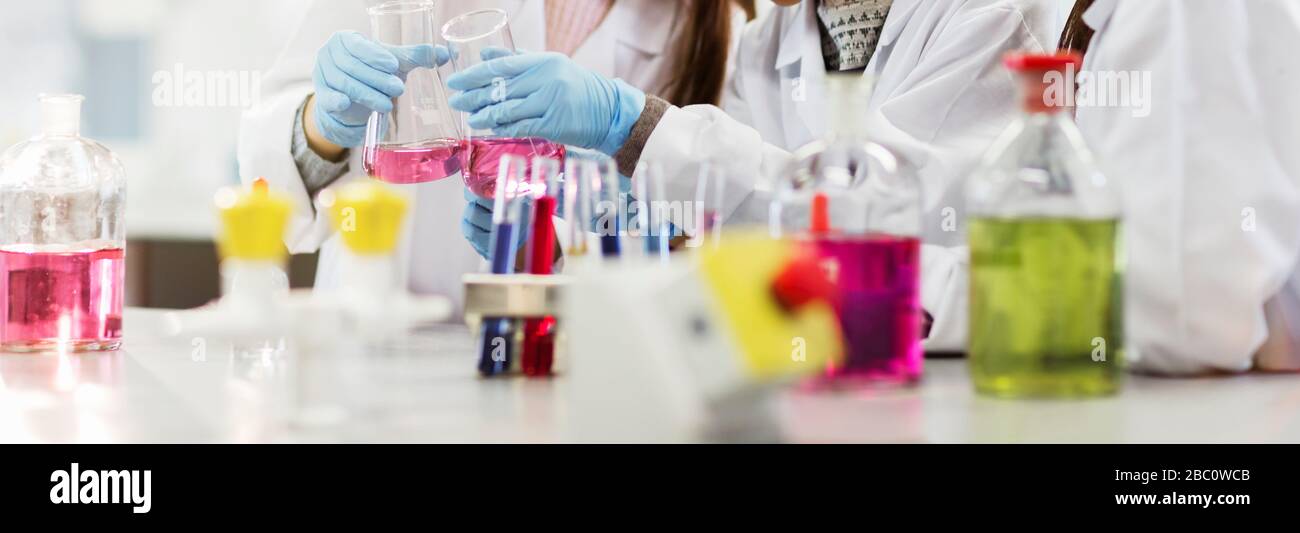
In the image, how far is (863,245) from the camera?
934 millimetres

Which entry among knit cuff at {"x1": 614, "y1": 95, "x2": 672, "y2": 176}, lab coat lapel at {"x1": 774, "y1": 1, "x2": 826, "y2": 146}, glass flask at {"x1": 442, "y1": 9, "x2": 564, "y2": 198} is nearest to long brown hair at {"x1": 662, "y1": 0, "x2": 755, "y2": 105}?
lab coat lapel at {"x1": 774, "y1": 1, "x2": 826, "y2": 146}

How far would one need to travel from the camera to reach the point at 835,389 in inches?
37.5

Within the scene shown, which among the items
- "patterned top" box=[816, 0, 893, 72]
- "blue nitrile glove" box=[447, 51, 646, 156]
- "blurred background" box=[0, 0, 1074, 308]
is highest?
"blurred background" box=[0, 0, 1074, 308]

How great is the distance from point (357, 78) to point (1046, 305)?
868 millimetres

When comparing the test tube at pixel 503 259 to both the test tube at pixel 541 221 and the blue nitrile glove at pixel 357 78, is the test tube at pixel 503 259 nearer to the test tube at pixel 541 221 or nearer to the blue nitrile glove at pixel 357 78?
the test tube at pixel 541 221

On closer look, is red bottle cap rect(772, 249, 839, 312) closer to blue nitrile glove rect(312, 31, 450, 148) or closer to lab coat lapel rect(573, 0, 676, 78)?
blue nitrile glove rect(312, 31, 450, 148)

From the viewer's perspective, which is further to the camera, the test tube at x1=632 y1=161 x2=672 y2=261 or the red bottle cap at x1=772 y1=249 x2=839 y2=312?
the test tube at x1=632 y1=161 x2=672 y2=261

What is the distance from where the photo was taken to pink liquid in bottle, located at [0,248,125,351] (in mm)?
1236

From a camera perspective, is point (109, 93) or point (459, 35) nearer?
point (459, 35)

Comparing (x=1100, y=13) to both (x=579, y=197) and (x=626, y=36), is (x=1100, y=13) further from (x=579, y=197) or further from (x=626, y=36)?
(x=626, y=36)

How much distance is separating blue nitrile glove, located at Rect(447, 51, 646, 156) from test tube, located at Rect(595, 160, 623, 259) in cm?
28
